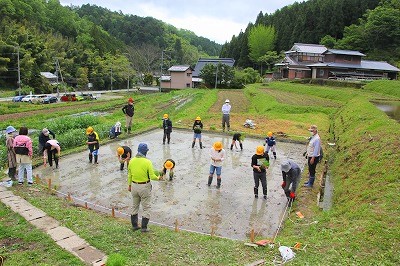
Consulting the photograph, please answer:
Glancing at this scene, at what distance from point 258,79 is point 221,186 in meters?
54.2

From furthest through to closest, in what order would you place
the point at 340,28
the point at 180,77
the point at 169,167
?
the point at 340,28
the point at 180,77
the point at 169,167

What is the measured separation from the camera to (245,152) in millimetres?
14156

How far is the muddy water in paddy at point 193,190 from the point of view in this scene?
7.59 meters

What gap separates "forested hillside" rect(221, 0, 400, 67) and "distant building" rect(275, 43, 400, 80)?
7.12 metres

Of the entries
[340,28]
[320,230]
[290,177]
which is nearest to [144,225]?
[320,230]

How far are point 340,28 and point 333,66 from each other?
24.8m

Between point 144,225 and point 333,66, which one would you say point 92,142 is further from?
point 333,66

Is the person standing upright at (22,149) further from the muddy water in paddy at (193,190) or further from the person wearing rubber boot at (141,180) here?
the person wearing rubber boot at (141,180)

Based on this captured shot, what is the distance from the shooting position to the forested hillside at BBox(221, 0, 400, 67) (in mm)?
54438

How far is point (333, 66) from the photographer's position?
156 feet

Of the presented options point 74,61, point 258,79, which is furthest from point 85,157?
point 74,61

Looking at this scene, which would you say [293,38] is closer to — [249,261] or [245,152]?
[245,152]

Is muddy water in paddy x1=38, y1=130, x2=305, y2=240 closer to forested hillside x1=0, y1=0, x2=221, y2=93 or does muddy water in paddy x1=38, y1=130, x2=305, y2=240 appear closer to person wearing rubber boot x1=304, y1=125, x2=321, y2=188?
person wearing rubber boot x1=304, y1=125, x2=321, y2=188

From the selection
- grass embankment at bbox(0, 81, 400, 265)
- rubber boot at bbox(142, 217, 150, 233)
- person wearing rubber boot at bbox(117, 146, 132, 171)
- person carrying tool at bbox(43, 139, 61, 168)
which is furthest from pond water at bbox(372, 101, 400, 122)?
person carrying tool at bbox(43, 139, 61, 168)
